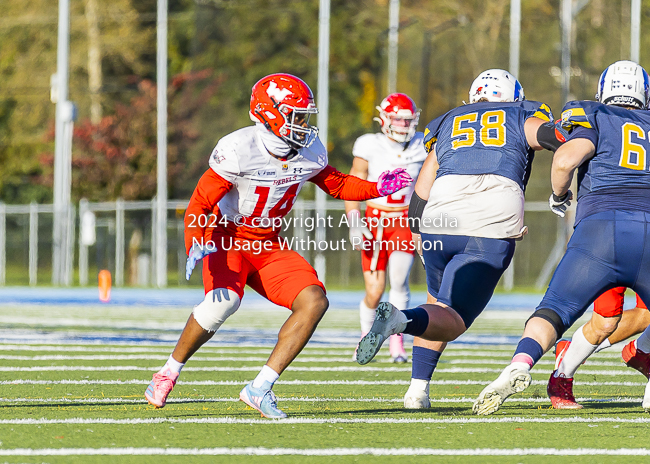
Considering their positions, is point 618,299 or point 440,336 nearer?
point 440,336

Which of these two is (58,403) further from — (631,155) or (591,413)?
(631,155)

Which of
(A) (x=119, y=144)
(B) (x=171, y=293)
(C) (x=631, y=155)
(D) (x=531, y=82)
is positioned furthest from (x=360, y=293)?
(C) (x=631, y=155)

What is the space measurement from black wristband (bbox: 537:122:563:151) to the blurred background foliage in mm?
19055

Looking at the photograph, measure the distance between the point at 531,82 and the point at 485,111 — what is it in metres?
19.4

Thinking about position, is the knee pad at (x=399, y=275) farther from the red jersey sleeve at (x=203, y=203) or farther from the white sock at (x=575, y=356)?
the red jersey sleeve at (x=203, y=203)

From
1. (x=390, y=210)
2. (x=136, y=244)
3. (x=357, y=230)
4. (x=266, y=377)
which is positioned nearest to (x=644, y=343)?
(x=266, y=377)

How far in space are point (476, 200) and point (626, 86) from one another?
92 centimetres

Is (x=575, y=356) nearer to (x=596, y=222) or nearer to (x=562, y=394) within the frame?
(x=562, y=394)

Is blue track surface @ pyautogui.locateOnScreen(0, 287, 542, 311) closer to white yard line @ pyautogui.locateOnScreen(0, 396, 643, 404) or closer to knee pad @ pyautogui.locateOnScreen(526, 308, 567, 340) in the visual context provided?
white yard line @ pyautogui.locateOnScreen(0, 396, 643, 404)

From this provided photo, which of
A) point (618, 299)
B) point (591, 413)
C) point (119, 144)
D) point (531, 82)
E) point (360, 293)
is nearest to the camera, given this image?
point (591, 413)

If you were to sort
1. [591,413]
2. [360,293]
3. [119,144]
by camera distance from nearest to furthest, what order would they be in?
[591,413] < [360,293] < [119,144]

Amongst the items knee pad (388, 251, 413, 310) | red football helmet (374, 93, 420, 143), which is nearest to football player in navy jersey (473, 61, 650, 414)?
knee pad (388, 251, 413, 310)

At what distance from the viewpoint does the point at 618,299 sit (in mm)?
5684

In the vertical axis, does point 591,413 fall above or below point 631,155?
below
